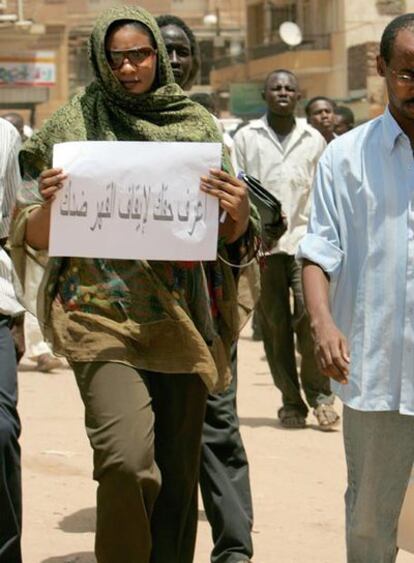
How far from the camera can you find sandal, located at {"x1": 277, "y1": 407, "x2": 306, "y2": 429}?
33.1 feet

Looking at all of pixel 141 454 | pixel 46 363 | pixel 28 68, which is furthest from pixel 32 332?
pixel 28 68

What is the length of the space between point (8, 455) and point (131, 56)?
1.42 m

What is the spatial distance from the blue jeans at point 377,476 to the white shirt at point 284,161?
559 centimetres

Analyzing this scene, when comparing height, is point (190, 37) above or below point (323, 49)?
below

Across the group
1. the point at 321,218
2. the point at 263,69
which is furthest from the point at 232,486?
the point at 263,69

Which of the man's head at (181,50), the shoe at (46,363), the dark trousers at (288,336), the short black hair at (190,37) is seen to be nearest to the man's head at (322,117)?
the shoe at (46,363)

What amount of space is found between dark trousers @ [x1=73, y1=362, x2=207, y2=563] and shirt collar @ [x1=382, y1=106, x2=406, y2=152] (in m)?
1.03

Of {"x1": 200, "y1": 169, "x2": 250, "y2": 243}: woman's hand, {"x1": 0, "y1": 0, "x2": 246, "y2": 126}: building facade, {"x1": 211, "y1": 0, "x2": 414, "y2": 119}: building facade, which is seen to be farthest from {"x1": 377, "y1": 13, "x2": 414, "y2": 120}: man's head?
{"x1": 0, "y1": 0, "x2": 246, "y2": 126}: building facade

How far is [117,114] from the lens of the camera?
5.38 meters

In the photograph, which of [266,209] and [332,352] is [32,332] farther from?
[332,352]

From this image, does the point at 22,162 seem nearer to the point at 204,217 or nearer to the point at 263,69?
the point at 204,217

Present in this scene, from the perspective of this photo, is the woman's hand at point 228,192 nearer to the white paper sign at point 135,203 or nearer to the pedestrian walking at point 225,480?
the white paper sign at point 135,203

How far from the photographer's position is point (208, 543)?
23.0 feet

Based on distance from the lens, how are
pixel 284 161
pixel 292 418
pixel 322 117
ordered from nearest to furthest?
pixel 292 418
pixel 284 161
pixel 322 117
